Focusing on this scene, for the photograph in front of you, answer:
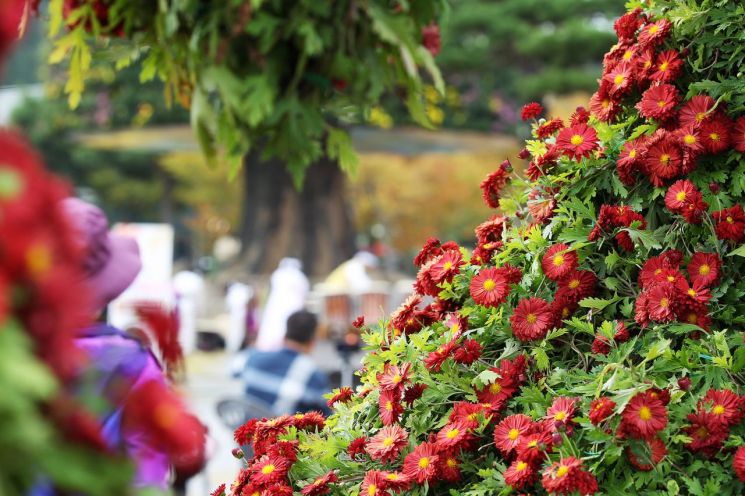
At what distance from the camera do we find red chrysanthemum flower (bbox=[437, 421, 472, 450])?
1.62 metres

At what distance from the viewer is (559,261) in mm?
1747

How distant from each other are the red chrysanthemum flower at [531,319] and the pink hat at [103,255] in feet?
2.32

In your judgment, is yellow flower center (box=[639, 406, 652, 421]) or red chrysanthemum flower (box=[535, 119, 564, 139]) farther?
red chrysanthemum flower (box=[535, 119, 564, 139])

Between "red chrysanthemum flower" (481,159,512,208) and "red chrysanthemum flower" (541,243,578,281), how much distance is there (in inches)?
12.3

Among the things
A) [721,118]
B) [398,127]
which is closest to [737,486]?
[721,118]

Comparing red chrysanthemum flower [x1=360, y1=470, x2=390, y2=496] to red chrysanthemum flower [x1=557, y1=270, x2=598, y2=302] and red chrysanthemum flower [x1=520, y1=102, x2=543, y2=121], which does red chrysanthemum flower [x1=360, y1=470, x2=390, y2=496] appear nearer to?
red chrysanthemum flower [x1=557, y1=270, x2=598, y2=302]

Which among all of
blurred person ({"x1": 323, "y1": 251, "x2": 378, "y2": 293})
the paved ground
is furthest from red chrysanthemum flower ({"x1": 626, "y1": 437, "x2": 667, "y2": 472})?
blurred person ({"x1": 323, "y1": 251, "x2": 378, "y2": 293})

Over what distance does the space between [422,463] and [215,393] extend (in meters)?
10.6

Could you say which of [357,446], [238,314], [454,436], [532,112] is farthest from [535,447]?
[238,314]

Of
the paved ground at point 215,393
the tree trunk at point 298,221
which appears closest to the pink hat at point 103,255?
the paved ground at point 215,393

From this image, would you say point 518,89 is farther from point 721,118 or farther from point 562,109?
point 721,118

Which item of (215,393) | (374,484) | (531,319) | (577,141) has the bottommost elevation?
(215,393)

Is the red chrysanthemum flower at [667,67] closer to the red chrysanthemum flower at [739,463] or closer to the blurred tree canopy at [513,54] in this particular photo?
the red chrysanthemum flower at [739,463]

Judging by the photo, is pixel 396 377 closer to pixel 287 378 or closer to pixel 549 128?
pixel 549 128
